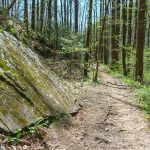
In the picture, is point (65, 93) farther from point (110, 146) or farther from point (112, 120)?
point (110, 146)

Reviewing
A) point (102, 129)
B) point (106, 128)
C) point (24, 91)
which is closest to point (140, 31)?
point (106, 128)

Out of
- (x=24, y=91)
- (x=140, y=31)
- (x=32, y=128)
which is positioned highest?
(x=140, y=31)

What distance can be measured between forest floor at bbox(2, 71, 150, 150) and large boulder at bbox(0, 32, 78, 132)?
1.48ft

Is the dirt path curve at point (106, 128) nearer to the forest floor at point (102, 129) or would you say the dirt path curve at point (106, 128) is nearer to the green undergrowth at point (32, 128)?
the forest floor at point (102, 129)

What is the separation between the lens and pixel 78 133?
7141mm

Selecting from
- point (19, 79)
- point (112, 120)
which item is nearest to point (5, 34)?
point (19, 79)

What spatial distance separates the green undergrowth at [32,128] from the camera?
5367 millimetres

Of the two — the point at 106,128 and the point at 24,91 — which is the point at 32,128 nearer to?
the point at 24,91

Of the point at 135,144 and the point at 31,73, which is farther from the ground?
the point at 31,73

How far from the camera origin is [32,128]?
5.92 metres

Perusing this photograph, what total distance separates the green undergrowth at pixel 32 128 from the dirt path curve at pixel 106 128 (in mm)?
316

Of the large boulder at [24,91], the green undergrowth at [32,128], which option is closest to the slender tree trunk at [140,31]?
the large boulder at [24,91]

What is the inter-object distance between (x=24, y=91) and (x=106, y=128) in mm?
2331

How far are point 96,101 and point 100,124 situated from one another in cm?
229
